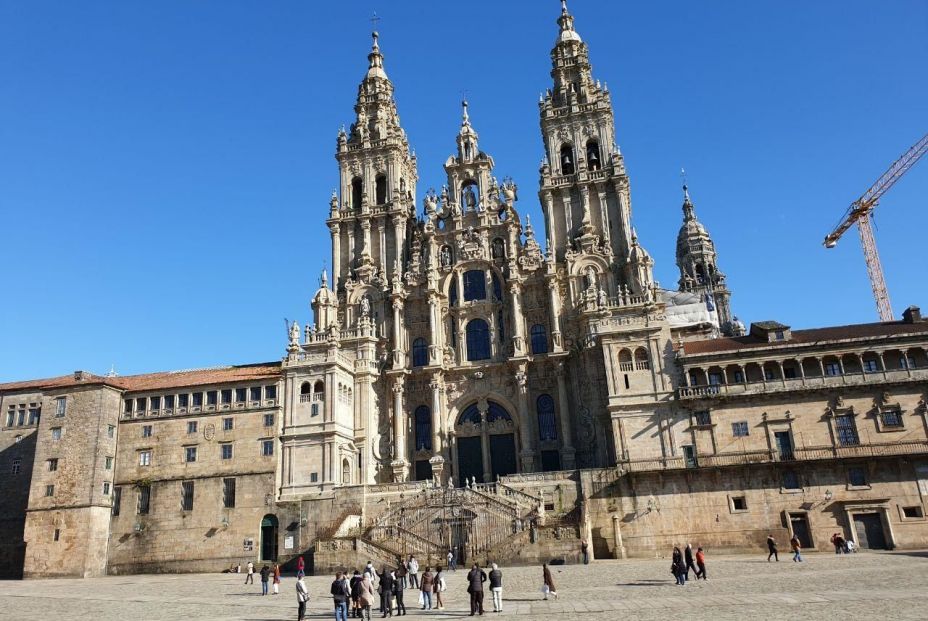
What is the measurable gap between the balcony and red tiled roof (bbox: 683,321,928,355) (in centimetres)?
733

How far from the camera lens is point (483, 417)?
200ft

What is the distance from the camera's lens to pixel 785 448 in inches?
1916

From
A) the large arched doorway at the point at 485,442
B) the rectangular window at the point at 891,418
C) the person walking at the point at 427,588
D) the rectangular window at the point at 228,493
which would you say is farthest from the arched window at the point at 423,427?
the person walking at the point at 427,588

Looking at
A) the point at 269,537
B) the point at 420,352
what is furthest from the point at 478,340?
the point at 269,537

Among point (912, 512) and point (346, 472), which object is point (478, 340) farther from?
point (912, 512)

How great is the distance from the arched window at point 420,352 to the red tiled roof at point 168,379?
468 inches

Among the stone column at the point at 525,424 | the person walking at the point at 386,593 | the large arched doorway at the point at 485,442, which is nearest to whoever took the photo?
the person walking at the point at 386,593

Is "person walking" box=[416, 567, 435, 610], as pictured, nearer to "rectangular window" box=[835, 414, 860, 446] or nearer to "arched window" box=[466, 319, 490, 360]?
"rectangular window" box=[835, 414, 860, 446]

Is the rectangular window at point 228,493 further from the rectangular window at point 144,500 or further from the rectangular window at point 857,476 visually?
the rectangular window at point 857,476

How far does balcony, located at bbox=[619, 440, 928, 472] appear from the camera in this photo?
46594 millimetres

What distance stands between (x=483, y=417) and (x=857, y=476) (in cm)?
2796

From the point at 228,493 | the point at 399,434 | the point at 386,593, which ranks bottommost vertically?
the point at 386,593

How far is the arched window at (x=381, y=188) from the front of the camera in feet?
234

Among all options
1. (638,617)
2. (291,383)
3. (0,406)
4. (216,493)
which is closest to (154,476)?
(216,493)
